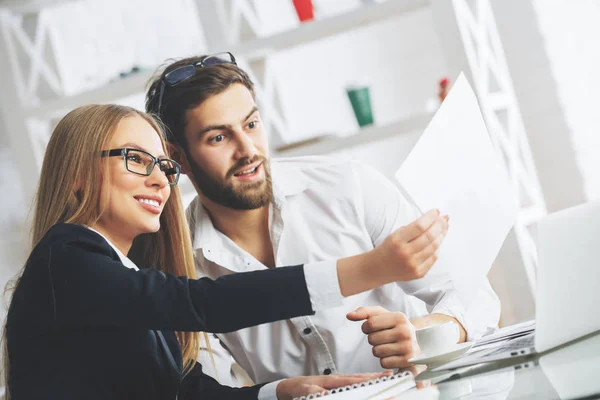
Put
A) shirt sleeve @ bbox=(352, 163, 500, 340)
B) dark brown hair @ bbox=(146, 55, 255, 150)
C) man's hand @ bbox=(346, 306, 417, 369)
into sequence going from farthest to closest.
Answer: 1. dark brown hair @ bbox=(146, 55, 255, 150)
2. shirt sleeve @ bbox=(352, 163, 500, 340)
3. man's hand @ bbox=(346, 306, 417, 369)

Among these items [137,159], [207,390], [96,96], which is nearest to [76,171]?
[137,159]

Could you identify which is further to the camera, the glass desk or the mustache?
the mustache

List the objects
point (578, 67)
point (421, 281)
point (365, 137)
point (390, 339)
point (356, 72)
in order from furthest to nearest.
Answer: point (356, 72), point (578, 67), point (365, 137), point (421, 281), point (390, 339)

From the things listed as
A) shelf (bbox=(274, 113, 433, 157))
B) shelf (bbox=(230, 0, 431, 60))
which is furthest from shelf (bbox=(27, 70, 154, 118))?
shelf (bbox=(274, 113, 433, 157))

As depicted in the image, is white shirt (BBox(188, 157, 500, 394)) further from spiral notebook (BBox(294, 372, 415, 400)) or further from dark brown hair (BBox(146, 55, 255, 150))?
spiral notebook (BBox(294, 372, 415, 400))

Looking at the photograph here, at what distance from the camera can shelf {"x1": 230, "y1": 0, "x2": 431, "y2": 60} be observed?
2.91 m

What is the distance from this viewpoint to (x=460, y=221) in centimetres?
119

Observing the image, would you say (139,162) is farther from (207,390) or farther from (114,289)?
(207,390)

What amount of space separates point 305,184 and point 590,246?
948 millimetres

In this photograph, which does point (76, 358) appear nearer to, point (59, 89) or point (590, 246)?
point (590, 246)

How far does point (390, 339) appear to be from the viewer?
1284 millimetres

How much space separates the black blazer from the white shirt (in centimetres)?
57

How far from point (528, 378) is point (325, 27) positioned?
7.49 ft

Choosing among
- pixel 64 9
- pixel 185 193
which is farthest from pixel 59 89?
pixel 185 193
